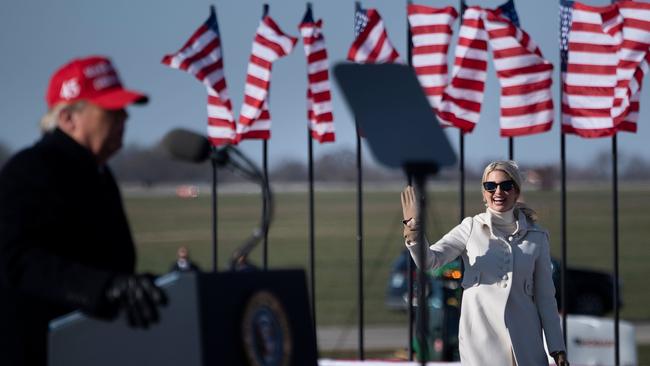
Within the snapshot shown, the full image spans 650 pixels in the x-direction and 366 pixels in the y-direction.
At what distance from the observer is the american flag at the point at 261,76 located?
8086 millimetres

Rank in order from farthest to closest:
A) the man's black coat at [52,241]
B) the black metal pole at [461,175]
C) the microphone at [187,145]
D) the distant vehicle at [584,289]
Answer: the distant vehicle at [584,289]
the black metal pole at [461,175]
the microphone at [187,145]
the man's black coat at [52,241]

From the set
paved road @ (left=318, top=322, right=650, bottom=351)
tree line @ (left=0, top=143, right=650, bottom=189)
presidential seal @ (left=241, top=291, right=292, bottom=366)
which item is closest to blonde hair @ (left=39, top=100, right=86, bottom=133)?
presidential seal @ (left=241, top=291, right=292, bottom=366)

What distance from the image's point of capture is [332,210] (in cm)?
8256

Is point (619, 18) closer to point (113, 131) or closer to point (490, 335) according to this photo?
point (490, 335)

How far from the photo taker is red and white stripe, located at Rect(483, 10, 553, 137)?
296 inches

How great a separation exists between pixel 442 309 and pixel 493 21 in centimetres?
502

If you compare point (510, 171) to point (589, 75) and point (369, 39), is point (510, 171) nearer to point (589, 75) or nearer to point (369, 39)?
point (589, 75)

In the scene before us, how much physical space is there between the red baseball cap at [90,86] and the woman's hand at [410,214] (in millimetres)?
2103

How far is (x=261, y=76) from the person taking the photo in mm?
8133

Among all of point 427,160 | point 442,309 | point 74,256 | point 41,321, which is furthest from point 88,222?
point 442,309

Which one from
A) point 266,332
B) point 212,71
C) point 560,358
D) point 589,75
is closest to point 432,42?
point 589,75

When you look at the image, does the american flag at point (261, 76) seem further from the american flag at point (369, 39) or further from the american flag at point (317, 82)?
the american flag at point (369, 39)

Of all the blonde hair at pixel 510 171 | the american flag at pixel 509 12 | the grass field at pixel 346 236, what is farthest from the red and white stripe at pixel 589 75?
the blonde hair at pixel 510 171

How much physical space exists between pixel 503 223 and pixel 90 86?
266 cm
